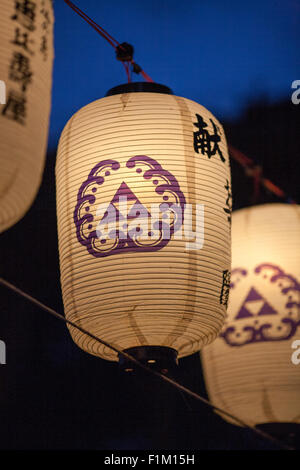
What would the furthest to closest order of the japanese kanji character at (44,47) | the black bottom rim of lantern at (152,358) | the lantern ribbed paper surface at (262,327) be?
A: 1. the lantern ribbed paper surface at (262,327)
2. the black bottom rim of lantern at (152,358)
3. the japanese kanji character at (44,47)

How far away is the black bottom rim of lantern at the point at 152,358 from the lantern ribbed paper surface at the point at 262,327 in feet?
1.87

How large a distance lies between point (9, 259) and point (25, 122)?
506 cm

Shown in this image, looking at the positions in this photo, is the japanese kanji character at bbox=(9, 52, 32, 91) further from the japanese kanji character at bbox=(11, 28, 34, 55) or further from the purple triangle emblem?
the purple triangle emblem

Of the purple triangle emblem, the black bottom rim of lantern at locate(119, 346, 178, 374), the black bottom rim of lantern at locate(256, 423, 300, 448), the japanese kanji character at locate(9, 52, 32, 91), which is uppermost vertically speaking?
the japanese kanji character at locate(9, 52, 32, 91)

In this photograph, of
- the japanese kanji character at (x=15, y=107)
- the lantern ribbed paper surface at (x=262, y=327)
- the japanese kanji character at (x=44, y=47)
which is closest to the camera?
the japanese kanji character at (x=15, y=107)

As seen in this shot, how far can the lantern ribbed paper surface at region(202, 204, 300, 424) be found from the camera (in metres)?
3.47

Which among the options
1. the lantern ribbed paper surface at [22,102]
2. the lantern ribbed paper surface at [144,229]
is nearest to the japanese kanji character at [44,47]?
the lantern ribbed paper surface at [22,102]

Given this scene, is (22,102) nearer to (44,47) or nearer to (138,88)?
(44,47)

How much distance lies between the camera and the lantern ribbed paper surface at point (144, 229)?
9.36 ft

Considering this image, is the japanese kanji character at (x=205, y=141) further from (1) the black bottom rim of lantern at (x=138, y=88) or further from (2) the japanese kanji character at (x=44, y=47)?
(2) the japanese kanji character at (x=44, y=47)

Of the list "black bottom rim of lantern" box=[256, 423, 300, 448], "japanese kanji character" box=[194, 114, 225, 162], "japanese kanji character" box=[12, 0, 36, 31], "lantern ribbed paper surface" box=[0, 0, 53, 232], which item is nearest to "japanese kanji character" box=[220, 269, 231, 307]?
"japanese kanji character" box=[194, 114, 225, 162]

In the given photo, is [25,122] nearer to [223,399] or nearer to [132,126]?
[132,126]

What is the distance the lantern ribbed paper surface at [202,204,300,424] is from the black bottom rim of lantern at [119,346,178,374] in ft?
1.87
